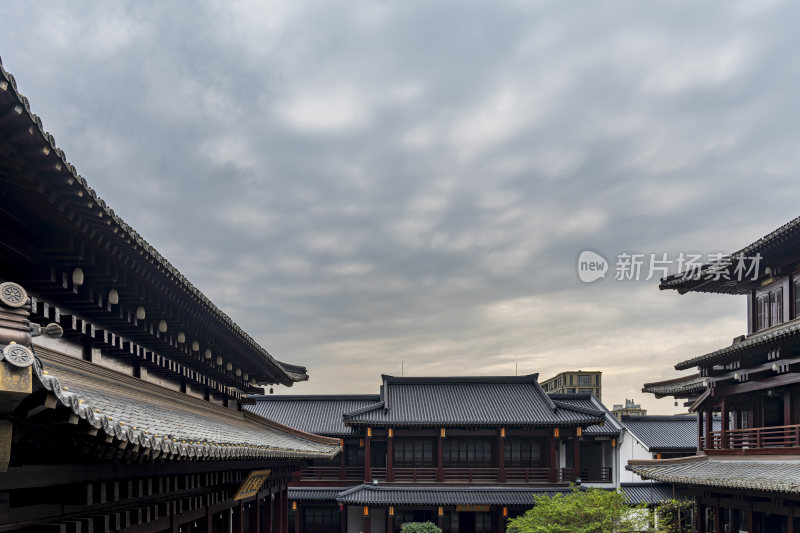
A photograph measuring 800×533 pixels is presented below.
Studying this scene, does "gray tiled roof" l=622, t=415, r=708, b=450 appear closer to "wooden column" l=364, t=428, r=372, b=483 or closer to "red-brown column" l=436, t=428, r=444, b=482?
"red-brown column" l=436, t=428, r=444, b=482

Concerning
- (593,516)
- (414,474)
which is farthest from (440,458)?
(593,516)

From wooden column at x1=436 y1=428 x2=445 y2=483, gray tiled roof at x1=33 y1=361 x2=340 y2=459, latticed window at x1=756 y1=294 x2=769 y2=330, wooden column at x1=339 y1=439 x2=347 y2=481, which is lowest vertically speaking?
wooden column at x1=339 y1=439 x2=347 y2=481

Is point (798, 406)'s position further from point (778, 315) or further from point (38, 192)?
point (38, 192)

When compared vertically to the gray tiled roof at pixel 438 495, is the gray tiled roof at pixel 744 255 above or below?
above

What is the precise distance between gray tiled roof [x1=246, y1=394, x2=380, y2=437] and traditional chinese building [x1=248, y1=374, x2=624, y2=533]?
2.11 meters

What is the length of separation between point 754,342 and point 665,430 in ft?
96.8

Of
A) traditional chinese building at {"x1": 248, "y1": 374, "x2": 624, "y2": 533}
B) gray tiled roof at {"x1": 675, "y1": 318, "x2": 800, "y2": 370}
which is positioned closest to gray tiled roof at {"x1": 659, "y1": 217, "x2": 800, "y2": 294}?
gray tiled roof at {"x1": 675, "y1": 318, "x2": 800, "y2": 370}

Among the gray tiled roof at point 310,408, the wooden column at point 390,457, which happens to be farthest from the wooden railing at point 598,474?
the gray tiled roof at point 310,408

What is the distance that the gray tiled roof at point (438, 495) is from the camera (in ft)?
112

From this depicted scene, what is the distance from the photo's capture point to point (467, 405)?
40.1 metres

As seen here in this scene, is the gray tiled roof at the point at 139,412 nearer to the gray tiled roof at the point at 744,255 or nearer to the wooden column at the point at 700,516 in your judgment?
the gray tiled roof at the point at 744,255

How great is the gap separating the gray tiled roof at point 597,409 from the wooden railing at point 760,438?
12461 millimetres

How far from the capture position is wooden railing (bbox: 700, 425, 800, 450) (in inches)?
776

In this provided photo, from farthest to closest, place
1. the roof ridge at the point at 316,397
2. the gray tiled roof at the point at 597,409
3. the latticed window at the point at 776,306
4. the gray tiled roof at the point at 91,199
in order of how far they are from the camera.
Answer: the roof ridge at the point at 316,397
the gray tiled roof at the point at 597,409
the latticed window at the point at 776,306
the gray tiled roof at the point at 91,199
